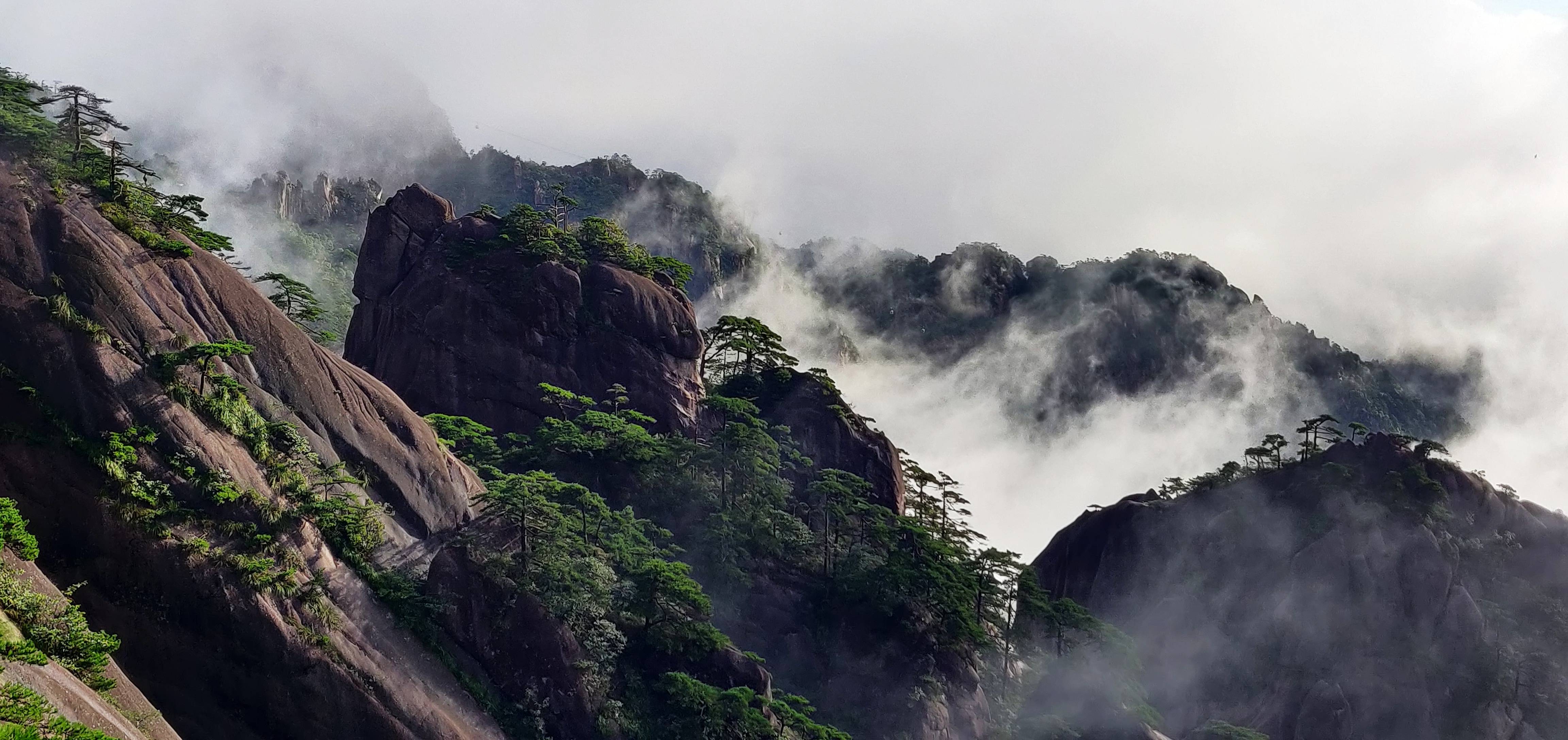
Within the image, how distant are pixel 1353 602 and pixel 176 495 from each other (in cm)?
7146

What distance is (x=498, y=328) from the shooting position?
268 feet

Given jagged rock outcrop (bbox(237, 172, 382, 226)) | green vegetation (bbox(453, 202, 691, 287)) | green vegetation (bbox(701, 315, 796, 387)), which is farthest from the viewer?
jagged rock outcrop (bbox(237, 172, 382, 226))

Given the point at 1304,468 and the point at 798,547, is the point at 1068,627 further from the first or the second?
the point at 1304,468

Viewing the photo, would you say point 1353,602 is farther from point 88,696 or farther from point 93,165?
point 93,165

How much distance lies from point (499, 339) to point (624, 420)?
1020 centimetres

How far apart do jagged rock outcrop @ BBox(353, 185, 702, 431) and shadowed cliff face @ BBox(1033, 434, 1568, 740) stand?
1461 inches

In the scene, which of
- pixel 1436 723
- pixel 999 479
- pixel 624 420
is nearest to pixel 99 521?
pixel 624 420

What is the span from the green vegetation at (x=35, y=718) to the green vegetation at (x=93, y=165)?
26.8m

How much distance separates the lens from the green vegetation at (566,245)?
279ft

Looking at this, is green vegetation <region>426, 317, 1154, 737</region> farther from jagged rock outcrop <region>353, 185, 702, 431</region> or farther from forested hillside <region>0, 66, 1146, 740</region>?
jagged rock outcrop <region>353, 185, 702, 431</region>

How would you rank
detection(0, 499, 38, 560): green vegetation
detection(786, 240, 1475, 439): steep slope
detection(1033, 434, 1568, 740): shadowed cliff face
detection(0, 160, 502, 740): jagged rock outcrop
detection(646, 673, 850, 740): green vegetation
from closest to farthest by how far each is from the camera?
detection(0, 499, 38, 560): green vegetation
detection(0, 160, 502, 740): jagged rock outcrop
detection(646, 673, 850, 740): green vegetation
detection(1033, 434, 1568, 740): shadowed cliff face
detection(786, 240, 1475, 439): steep slope

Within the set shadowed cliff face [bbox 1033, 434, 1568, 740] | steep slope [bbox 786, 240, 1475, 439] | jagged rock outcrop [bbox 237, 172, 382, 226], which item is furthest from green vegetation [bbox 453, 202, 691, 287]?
steep slope [bbox 786, 240, 1475, 439]

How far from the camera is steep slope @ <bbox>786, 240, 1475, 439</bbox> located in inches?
6255

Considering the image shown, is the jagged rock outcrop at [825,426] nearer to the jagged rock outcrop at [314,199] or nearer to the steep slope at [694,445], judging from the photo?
the steep slope at [694,445]
